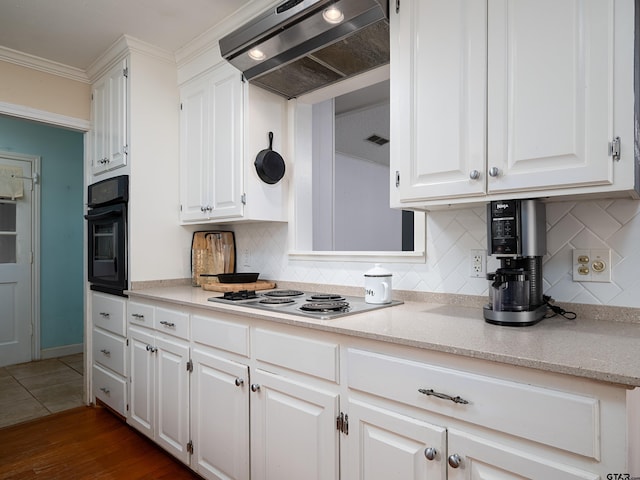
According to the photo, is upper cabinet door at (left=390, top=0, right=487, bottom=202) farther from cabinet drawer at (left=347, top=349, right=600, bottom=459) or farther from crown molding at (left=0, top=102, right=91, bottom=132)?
crown molding at (left=0, top=102, right=91, bottom=132)

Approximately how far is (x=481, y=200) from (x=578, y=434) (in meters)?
0.74

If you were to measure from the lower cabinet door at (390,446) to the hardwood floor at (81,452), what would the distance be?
116 centimetres

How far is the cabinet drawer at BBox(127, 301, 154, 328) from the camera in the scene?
2.25 meters

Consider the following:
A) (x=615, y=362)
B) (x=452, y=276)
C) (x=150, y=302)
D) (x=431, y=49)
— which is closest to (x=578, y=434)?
(x=615, y=362)

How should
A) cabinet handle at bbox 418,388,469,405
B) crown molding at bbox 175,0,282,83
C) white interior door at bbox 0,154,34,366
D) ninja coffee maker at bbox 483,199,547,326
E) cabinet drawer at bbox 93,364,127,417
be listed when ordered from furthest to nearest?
white interior door at bbox 0,154,34,366 < cabinet drawer at bbox 93,364,127,417 < crown molding at bbox 175,0,282,83 < ninja coffee maker at bbox 483,199,547,326 < cabinet handle at bbox 418,388,469,405

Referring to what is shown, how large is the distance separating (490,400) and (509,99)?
91 centimetres

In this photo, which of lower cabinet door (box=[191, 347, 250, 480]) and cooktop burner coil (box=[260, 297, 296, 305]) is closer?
lower cabinet door (box=[191, 347, 250, 480])

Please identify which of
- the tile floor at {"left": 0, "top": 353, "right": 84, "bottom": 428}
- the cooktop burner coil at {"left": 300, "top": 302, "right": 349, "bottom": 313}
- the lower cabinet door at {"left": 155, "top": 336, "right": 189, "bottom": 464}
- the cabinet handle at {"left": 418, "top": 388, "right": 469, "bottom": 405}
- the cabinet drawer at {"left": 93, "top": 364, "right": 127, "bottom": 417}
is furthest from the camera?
the tile floor at {"left": 0, "top": 353, "right": 84, "bottom": 428}

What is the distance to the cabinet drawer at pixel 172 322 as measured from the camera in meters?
1.99

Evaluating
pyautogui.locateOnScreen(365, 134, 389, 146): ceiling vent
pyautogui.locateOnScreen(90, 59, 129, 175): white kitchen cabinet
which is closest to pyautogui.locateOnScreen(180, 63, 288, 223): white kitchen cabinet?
pyautogui.locateOnScreen(90, 59, 129, 175): white kitchen cabinet

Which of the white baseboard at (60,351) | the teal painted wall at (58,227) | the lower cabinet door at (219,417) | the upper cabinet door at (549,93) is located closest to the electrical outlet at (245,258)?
the lower cabinet door at (219,417)

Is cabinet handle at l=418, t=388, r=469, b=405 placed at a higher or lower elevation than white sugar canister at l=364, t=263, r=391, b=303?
lower

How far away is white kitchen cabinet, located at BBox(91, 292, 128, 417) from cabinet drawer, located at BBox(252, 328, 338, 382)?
1.37 metres

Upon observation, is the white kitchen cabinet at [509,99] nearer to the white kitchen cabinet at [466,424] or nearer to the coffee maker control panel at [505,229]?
the coffee maker control panel at [505,229]
